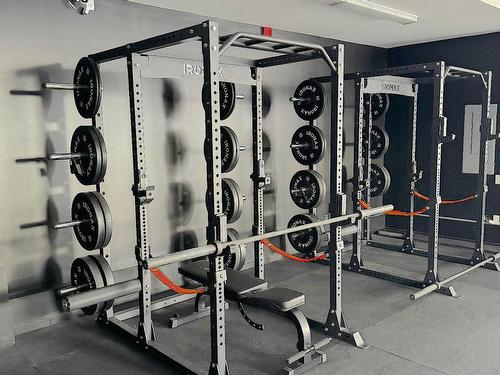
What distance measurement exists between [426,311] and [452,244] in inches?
77.8

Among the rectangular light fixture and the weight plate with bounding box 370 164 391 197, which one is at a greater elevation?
the rectangular light fixture

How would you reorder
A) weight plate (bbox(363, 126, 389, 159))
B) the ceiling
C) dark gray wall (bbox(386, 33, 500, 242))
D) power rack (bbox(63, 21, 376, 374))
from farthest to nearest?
dark gray wall (bbox(386, 33, 500, 242))
weight plate (bbox(363, 126, 389, 159))
the ceiling
power rack (bbox(63, 21, 376, 374))

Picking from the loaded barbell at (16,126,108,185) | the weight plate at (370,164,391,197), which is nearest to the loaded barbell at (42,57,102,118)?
the loaded barbell at (16,126,108,185)

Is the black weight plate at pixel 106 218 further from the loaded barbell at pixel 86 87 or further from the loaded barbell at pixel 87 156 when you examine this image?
the loaded barbell at pixel 86 87

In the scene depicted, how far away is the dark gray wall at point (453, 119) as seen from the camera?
188 inches

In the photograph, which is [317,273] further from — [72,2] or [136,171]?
[72,2]

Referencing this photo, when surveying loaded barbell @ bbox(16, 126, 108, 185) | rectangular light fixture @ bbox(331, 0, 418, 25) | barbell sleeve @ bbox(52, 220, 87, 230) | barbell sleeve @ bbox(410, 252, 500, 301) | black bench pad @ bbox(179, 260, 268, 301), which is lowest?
barbell sleeve @ bbox(410, 252, 500, 301)

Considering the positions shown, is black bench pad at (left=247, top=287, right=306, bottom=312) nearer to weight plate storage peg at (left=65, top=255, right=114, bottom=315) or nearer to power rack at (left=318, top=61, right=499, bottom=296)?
weight plate storage peg at (left=65, top=255, right=114, bottom=315)

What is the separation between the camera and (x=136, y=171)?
2.55 m

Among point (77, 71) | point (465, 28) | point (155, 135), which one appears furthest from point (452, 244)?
point (77, 71)

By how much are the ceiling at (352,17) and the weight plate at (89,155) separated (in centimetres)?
112

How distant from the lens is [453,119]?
5.06 meters

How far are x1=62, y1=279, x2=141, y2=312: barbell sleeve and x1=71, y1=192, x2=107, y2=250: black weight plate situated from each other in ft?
1.24

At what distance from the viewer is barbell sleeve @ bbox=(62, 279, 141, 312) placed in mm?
2061
